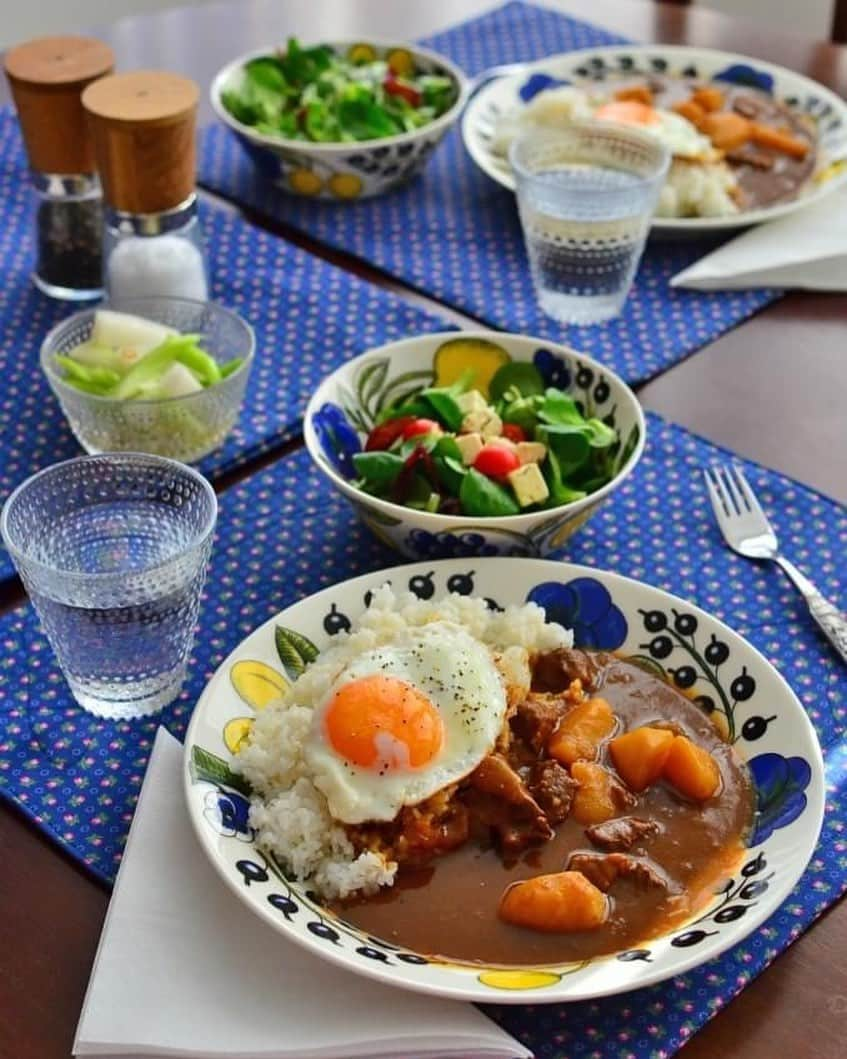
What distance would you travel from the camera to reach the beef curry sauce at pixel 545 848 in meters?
1.17

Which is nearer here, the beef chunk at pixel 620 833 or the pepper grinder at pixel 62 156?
the beef chunk at pixel 620 833

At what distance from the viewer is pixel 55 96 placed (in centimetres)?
206

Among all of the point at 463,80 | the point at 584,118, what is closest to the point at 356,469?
the point at 584,118

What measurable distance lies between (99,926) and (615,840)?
1.54ft

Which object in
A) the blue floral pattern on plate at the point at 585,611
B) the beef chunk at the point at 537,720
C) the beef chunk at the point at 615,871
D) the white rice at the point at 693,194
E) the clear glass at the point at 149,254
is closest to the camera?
the beef chunk at the point at 615,871

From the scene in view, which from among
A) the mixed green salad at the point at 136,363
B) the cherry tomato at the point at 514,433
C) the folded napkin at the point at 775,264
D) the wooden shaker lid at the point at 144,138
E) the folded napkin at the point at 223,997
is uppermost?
the wooden shaker lid at the point at 144,138

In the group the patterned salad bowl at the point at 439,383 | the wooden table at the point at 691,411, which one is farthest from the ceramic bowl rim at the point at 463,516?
the wooden table at the point at 691,411

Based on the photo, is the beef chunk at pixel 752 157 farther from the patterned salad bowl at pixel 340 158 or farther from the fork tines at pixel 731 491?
the fork tines at pixel 731 491

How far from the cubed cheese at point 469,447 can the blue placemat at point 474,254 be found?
466 mm

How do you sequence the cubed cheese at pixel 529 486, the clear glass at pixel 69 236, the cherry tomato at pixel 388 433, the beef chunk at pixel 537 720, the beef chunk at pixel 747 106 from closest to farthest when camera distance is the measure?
the beef chunk at pixel 537 720 < the cubed cheese at pixel 529 486 < the cherry tomato at pixel 388 433 < the clear glass at pixel 69 236 < the beef chunk at pixel 747 106

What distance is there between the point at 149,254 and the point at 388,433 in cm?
58

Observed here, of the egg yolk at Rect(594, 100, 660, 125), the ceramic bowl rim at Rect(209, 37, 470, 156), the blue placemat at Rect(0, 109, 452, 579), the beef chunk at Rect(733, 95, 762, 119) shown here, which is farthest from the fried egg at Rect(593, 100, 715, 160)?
the blue placemat at Rect(0, 109, 452, 579)

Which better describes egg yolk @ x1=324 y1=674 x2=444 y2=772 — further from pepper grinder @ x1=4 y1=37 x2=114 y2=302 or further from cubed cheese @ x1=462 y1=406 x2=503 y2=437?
pepper grinder @ x1=4 y1=37 x2=114 y2=302

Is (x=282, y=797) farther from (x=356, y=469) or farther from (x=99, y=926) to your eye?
(x=356, y=469)
